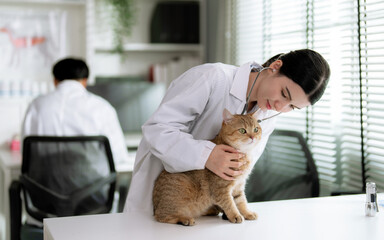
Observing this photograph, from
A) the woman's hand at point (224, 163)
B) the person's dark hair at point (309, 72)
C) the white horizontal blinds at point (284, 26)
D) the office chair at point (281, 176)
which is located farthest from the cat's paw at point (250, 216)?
the white horizontal blinds at point (284, 26)

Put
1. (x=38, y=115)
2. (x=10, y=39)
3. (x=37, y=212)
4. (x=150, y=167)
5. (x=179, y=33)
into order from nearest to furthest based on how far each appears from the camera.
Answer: (x=150, y=167)
(x=37, y=212)
(x=38, y=115)
(x=10, y=39)
(x=179, y=33)

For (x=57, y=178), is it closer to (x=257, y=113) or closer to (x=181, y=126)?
(x=181, y=126)

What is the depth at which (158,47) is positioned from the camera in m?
3.94

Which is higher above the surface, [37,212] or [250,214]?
[250,214]

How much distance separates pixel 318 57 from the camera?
130 cm

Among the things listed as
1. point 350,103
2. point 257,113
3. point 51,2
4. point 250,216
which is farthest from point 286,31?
point 51,2

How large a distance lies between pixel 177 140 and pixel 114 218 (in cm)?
30

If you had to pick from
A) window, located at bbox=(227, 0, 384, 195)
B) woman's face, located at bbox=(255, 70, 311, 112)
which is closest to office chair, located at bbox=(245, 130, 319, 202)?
window, located at bbox=(227, 0, 384, 195)

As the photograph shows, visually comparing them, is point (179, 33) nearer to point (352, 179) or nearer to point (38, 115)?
point (38, 115)

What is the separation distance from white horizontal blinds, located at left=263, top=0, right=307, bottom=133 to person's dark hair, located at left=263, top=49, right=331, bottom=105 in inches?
54.4

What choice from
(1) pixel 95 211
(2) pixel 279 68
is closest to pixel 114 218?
(2) pixel 279 68

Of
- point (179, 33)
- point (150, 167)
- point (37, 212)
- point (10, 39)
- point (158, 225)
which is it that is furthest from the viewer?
point (179, 33)

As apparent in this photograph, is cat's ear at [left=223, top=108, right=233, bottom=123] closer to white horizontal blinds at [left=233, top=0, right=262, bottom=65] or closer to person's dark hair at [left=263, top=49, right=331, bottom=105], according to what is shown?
person's dark hair at [left=263, top=49, right=331, bottom=105]

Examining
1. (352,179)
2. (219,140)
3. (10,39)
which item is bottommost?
(352,179)
